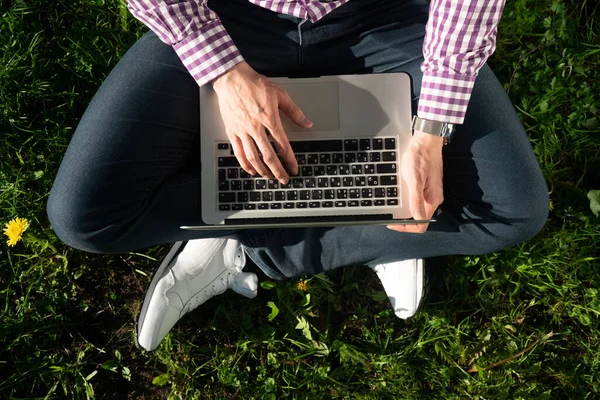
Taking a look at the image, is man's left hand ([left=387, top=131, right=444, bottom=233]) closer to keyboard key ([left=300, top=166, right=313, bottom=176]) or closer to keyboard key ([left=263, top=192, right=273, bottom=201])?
keyboard key ([left=300, top=166, right=313, bottom=176])

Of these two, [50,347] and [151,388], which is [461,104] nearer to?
[151,388]

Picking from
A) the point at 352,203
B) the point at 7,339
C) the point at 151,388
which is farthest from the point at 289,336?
the point at 7,339

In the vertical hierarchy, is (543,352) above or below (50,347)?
below

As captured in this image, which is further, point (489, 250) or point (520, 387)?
point (520, 387)

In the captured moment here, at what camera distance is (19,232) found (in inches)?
89.0

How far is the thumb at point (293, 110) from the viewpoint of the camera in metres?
1.73

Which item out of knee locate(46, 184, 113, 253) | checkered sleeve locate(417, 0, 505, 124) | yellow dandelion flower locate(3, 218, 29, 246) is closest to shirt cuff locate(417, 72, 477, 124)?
checkered sleeve locate(417, 0, 505, 124)

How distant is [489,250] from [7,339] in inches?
78.1

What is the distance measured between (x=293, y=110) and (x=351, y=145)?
0.22 metres

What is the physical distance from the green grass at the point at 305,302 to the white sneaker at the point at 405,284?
0.12 m

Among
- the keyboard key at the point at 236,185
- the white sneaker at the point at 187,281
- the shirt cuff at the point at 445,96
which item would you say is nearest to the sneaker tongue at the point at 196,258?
the white sneaker at the point at 187,281

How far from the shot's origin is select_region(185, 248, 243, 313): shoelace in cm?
230

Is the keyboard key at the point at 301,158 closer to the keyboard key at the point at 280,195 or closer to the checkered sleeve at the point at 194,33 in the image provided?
the keyboard key at the point at 280,195

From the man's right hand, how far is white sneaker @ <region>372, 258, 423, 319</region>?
77cm
